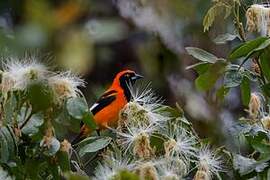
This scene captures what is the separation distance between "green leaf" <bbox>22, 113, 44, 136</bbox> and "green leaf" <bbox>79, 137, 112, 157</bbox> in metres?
0.16

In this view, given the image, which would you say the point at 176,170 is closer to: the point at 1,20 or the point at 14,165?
the point at 14,165

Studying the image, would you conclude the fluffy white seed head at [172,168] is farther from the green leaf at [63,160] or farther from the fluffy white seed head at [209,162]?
the green leaf at [63,160]

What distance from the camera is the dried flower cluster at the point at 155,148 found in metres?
1.34

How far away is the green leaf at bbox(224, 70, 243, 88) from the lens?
151cm

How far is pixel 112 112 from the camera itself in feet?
8.90

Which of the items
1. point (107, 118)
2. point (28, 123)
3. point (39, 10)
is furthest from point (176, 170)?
point (107, 118)

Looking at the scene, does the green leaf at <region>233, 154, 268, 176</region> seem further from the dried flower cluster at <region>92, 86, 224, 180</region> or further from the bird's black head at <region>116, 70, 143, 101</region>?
the bird's black head at <region>116, 70, 143, 101</region>

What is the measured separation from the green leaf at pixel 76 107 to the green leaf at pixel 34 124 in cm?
7

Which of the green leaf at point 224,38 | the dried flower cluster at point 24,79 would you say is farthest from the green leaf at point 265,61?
the dried flower cluster at point 24,79

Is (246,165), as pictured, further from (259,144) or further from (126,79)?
(126,79)

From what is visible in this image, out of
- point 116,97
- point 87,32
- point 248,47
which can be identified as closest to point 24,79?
point 248,47

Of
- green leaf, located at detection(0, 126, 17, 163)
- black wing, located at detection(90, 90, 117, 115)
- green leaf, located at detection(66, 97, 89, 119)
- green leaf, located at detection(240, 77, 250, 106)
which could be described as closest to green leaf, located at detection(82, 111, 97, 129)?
green leaf, located at detection(66, 97, 89, 119)

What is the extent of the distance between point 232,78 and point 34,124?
50cm

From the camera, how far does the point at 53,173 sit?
1461 mm
